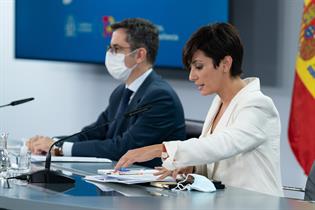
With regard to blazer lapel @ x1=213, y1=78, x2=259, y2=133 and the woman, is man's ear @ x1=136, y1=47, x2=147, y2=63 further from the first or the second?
blazer lapel @ x1=213, y1=78, x2=259, y2=133

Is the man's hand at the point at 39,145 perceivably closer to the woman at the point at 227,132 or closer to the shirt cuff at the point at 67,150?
the shirt cuff at the point at 67,150

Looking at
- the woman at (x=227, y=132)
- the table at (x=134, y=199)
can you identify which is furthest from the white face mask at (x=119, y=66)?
the table at (x=134, y=199)

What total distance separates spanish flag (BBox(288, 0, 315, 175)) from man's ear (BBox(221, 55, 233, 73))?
114 cm

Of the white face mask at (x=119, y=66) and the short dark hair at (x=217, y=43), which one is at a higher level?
the short dark hair at (x=217, y=43)

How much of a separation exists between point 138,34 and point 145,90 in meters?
0.33

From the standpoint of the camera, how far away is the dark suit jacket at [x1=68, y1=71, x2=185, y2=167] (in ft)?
13.1

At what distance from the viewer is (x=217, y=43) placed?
327 centimetres

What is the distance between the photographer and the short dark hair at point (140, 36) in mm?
4270

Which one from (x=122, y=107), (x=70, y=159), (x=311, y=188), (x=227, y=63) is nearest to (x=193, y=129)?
(x=122, y=107)

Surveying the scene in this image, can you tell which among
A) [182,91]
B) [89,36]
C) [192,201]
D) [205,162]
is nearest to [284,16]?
[182,91]

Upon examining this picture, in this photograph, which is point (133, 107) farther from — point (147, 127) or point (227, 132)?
point (227, 132)

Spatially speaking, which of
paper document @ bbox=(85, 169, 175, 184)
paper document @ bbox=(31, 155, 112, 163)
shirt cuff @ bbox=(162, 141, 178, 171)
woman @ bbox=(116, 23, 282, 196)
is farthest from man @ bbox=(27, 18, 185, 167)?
shirt cuff @ bbox=(162, 141, 178, 171)

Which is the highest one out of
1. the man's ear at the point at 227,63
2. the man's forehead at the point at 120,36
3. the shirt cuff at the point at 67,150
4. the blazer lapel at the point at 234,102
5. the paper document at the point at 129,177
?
the man's forehead at the point at 120,36

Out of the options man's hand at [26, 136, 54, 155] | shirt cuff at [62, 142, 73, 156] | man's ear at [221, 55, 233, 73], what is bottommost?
shirt cuff at [62, 142, 73, 156]
